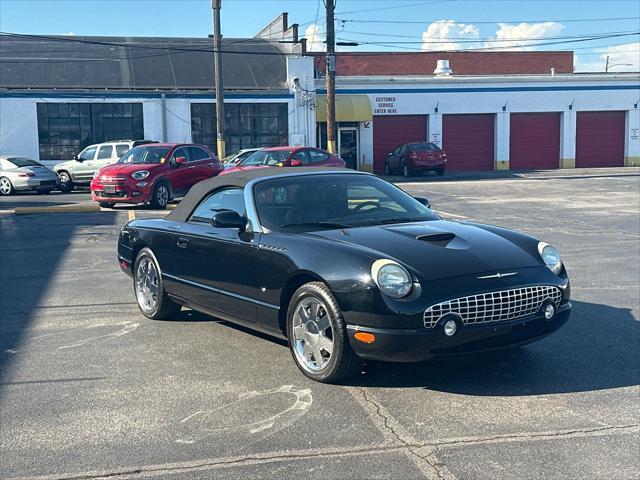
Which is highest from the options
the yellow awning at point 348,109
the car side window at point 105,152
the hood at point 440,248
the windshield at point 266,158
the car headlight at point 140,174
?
the yellow awning at point 348,109

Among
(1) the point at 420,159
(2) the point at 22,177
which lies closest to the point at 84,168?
(2) the point at 22,177

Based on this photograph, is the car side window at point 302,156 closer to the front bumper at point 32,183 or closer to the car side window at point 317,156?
the car side window at point 317,156

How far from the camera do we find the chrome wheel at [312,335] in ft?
16.6

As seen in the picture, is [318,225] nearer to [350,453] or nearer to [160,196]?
[350,453]

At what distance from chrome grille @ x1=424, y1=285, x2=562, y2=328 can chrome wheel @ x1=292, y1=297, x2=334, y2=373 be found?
74cm

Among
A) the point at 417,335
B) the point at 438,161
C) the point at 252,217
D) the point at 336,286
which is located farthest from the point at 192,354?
the point at 438,161

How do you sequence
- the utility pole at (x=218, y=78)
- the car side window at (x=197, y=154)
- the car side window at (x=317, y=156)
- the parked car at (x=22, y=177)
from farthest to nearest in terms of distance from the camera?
the utility pole at (x=218, y=78) → the parked car at (x=22, y=177) → the car side window at (x=317, y=156) → the car side window at (x=197, y=154)

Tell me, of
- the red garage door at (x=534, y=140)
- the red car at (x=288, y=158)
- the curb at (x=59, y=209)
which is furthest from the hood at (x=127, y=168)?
the red garage door at (x=534, y=140)

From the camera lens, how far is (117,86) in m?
33.6

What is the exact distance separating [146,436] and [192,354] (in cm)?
168

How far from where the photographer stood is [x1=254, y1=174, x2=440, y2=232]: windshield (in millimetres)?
5824

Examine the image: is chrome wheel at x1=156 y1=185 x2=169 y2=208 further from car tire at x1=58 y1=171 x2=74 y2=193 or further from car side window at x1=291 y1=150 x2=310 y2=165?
car tire at x1=58 y1=171 x2=74 y2=193

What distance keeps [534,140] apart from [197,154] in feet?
83.3

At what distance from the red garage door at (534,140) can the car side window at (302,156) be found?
20684 millimetres
